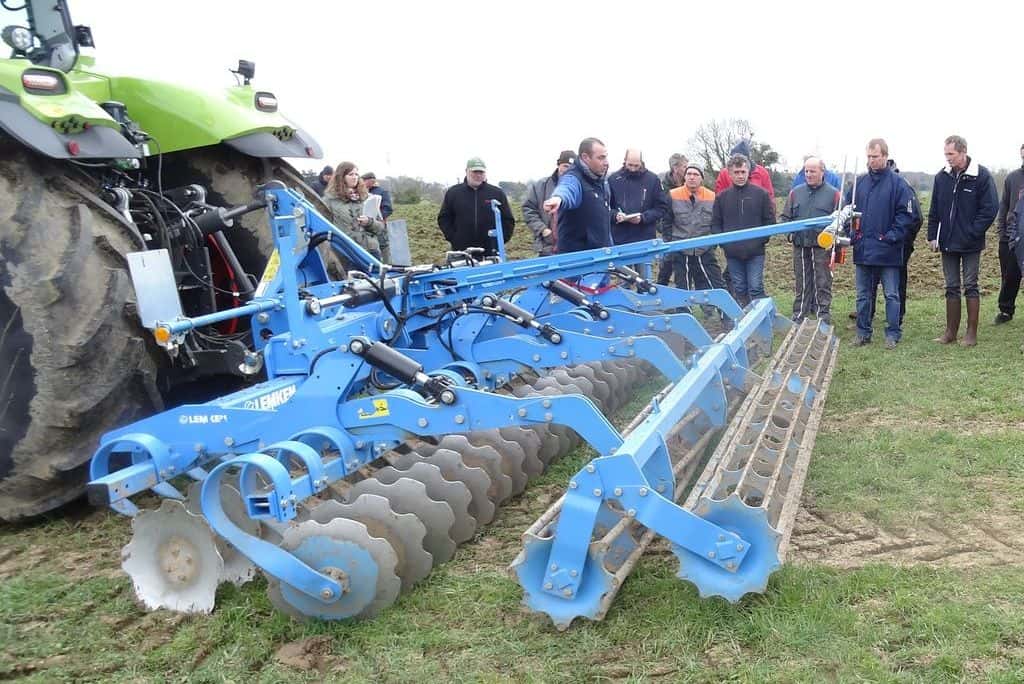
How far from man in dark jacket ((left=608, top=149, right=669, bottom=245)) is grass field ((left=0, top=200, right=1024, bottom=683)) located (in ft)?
12.9

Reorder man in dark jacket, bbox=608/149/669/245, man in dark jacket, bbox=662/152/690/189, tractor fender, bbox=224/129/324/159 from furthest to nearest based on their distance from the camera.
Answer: man in dark jacket, bbox=662/152/690/189
man in dark jacket, bbox=608/149/669/245
tractor fender, bbox=224/129/324/159

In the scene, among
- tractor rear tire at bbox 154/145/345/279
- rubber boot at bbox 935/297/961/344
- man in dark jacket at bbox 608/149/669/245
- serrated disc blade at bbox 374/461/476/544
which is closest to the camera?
serrated disc blade at bbox 374/461/476/544

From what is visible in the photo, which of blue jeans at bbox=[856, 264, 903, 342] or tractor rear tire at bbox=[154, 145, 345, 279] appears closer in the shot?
tractor rear tire at bbox=[154, 145, 345, 279]

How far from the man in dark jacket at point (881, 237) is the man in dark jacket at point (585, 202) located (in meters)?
2.11

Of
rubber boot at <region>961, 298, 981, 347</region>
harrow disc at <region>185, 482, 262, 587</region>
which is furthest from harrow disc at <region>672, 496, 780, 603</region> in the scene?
rubber boot at <region>961, 298, 981, 347</region>

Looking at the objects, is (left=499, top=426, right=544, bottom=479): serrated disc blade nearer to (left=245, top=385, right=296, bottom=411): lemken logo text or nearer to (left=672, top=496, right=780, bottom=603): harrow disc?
(left=245, top=385, right=296, bottom=411): lemken logo text

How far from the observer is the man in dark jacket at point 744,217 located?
727 cm

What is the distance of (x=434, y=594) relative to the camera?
286 centimetres

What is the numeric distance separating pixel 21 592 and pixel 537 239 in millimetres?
5415

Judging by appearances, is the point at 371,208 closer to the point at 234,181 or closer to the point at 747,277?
the point at 234,181

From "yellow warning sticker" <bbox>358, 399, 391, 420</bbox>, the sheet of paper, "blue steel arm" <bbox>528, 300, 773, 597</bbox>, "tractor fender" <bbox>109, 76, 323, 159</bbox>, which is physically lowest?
"blue steel arm" <bbox>528, 300, 773, 597</bbox>

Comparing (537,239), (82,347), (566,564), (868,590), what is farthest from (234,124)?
(537,239)

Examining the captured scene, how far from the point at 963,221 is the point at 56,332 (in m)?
→ 6.15

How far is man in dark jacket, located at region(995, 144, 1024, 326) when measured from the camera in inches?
278
